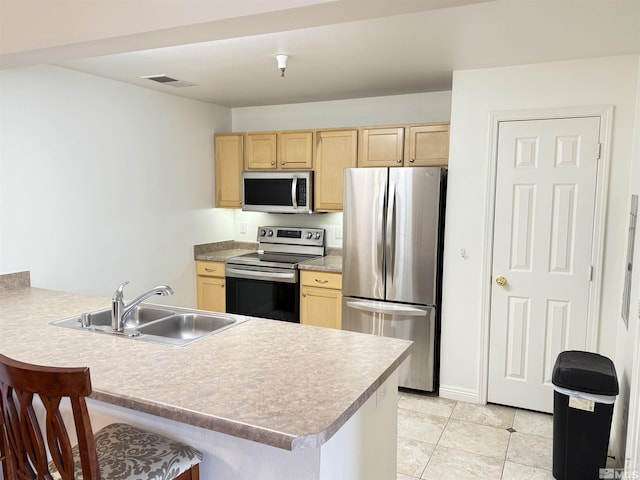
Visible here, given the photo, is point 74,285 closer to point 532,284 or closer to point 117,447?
point 117,447

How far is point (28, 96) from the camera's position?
3.13 m

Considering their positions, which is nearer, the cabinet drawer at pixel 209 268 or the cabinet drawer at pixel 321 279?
the cabinet drawer at pixel 321 279

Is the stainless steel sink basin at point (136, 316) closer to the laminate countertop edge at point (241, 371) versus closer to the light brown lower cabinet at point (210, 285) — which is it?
the laminate countertop edge at point (241, 371)

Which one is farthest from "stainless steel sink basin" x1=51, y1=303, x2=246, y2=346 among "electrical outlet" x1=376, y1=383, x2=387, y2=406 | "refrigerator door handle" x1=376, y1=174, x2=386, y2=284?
"refrigerator door handle" x1=376, y1=174, x2=386, y2=284

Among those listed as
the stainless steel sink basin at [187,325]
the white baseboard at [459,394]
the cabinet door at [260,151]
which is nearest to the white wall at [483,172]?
the white baseboard at [459,394]

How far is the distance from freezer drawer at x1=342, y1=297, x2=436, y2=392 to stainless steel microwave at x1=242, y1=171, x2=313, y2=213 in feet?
3.84

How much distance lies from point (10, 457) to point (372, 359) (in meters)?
1.26

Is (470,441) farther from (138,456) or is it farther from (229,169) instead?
(229,169)

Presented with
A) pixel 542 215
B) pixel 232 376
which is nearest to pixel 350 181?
pixel 542 215

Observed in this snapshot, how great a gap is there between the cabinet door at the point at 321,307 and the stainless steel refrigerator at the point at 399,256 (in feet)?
0.82

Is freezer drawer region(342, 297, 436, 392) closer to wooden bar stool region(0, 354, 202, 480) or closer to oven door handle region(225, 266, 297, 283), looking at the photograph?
oven door handle region(225, 266, 297, 283)

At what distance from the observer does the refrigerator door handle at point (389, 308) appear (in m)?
3.68

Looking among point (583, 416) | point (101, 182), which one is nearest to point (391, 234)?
point (583, 416)

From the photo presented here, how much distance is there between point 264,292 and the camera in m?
4.35
